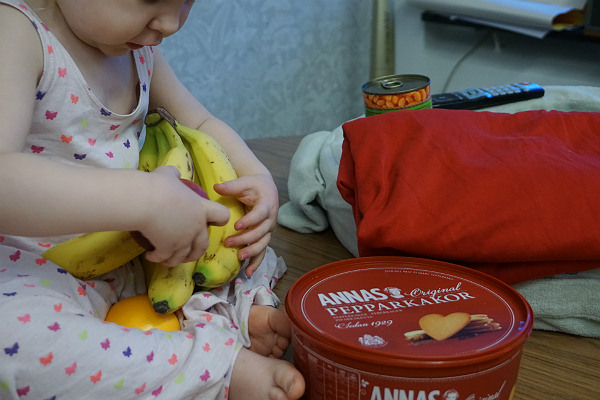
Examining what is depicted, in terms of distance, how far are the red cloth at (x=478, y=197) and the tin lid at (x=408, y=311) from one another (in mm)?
55

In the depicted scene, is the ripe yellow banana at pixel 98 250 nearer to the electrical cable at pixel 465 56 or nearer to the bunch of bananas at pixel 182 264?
the bunch of bananas at pixel 182 264

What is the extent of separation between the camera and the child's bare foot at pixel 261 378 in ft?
2.10

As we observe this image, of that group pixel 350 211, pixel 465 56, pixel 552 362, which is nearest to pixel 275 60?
pixel 465 56

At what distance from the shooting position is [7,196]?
1.94 ft

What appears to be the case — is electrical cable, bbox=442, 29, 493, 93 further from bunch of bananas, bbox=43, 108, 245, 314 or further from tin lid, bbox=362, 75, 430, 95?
bunch of bananas, bbox=43, 108, 245, 314

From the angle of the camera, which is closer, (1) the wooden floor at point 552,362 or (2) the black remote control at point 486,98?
(1) the wooden floor at point 552,362

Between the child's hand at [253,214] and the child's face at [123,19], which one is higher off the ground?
the child's face at [123,19]

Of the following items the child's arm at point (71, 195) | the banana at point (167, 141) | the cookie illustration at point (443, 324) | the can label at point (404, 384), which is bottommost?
the can label at point (404, 384)

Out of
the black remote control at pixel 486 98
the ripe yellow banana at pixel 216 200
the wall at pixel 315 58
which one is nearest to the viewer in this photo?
the ripe yellow banana at pixel 216 200

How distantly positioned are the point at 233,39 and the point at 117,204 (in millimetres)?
1238

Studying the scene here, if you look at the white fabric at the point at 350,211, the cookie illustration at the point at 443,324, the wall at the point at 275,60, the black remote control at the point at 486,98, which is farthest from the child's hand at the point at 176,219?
the wall at the point at 275,60

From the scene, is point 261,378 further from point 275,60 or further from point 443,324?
point 275,60

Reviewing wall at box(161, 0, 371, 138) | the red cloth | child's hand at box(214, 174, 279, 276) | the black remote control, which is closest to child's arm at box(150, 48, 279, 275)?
child's hand at box(214, 174, 279, 276)

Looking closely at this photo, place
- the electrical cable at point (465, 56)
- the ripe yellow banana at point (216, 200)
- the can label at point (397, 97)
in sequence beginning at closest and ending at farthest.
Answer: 1. the ripe yellow banana at point (216, 200)
2. the can label at point (397, 97)
3. the electrical cable at point (465, 56)
